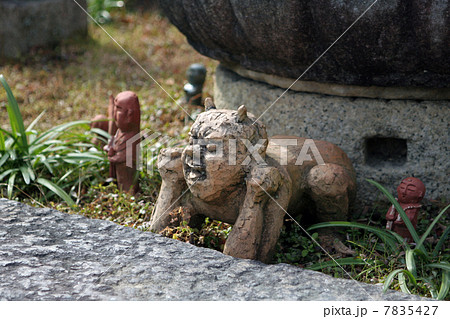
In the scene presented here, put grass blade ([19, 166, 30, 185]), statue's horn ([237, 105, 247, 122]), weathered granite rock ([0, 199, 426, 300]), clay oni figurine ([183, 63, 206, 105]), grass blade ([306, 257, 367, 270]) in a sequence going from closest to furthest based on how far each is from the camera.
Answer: weathered granite rock ([0, 199, 426, 300])
statue's horn ([237, 105, 247, 122])
grass blade ([306, 257, 367, 270])
grass blade ([19, 166, 30, 185])
clay oni figurine ([183, 63, 206, 105])

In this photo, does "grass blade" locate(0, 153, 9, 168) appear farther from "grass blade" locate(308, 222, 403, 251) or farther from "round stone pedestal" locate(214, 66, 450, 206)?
"grass blade" locate(308, 222, 403, 251)

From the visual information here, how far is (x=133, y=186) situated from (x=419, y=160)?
5.77 ft

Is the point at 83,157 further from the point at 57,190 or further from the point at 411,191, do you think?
the point at 411,191

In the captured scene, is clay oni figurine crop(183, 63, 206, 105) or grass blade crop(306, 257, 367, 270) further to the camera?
clay oni figurine crop(183, 63, 206, 105)

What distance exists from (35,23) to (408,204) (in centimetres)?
511

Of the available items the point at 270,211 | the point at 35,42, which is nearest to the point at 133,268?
the point at 270,211

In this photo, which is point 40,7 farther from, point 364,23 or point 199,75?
point 364,23

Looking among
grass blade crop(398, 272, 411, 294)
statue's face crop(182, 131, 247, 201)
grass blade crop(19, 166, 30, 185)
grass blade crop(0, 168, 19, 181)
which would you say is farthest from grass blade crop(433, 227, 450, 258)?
grass blade crop(0, 168, 19, 181)

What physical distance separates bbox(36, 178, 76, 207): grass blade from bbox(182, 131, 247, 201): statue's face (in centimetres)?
117

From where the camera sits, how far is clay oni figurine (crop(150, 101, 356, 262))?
2607mm

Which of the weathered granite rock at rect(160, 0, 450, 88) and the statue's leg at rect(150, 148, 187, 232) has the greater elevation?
the weathered granite rock at rect(160, 0, 450, 88)

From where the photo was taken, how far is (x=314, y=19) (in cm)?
302

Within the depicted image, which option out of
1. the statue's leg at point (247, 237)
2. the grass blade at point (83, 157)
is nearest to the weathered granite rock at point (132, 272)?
the statue's leg at point (247, 237)

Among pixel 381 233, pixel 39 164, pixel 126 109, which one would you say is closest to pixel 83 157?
pixel 39 164
